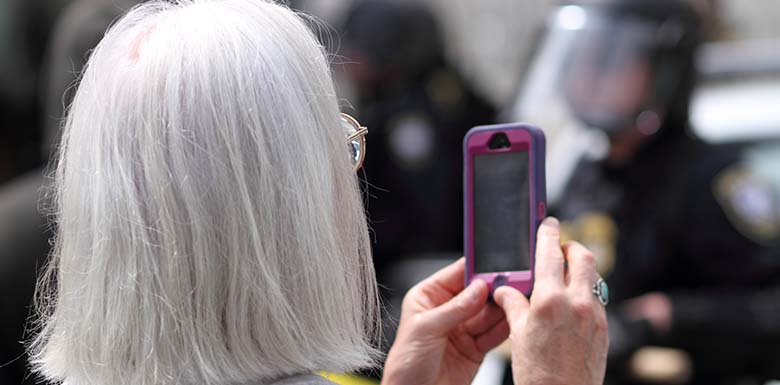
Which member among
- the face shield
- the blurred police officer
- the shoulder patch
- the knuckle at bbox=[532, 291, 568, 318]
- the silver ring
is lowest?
the blurred police officer

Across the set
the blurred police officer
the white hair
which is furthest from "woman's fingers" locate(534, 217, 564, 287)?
the blurred police officer

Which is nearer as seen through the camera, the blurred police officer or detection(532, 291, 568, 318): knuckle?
detection(532, 291, 568, 318): knuckle

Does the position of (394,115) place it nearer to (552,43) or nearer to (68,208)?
(552,43)

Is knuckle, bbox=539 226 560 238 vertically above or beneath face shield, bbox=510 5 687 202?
above

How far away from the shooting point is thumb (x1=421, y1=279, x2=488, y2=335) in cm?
193

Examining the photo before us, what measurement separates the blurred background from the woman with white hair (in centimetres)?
113

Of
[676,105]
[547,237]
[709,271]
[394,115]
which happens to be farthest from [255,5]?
[394,115]

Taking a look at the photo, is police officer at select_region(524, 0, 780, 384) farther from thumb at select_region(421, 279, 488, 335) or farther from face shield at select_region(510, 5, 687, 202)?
thumb at select_region(421, 279, 488, 335)

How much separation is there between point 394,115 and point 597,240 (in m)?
2.32

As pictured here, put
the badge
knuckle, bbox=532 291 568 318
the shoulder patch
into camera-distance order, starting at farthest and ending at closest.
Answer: the badge
the shoulder patch
knuckle, bbox=532 291 568 318

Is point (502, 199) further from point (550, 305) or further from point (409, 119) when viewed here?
point (409, 119)

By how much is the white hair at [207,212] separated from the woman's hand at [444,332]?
0.37m

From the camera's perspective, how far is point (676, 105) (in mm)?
4035

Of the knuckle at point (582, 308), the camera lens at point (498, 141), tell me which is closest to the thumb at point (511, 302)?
the knuckle at point (582, 308)
